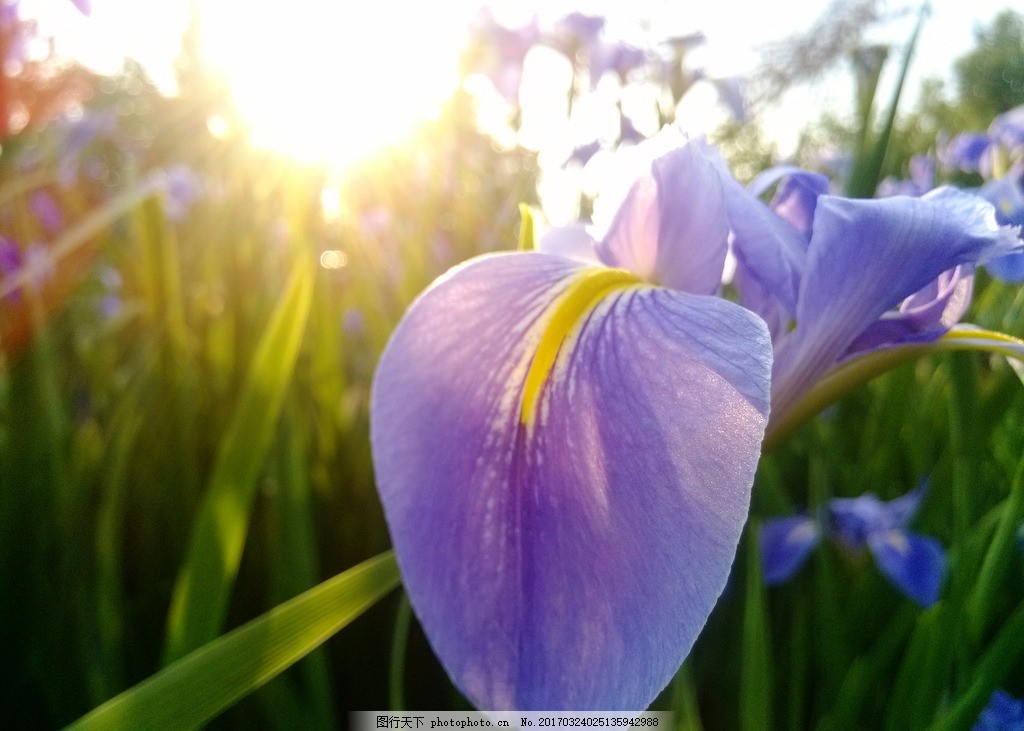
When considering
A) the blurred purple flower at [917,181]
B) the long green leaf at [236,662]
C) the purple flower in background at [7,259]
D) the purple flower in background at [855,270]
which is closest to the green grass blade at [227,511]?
the long green leaf at [236,662]

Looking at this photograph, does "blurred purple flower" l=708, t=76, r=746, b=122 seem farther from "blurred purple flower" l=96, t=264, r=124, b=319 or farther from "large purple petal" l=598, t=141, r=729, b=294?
"large purple petal" l=598, t=141, r=729, b=294

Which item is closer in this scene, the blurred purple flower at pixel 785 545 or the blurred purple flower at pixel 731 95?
the blurred purple flower at pixel 785 545

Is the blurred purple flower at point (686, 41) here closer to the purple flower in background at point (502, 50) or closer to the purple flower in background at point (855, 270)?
the purple flower in background at point (502, 50)

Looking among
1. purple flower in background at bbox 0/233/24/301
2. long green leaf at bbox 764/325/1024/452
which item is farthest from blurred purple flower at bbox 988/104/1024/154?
purple flower in background at bbox 0/233/24/301

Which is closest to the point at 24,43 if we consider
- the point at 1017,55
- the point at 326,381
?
the point at 326,381

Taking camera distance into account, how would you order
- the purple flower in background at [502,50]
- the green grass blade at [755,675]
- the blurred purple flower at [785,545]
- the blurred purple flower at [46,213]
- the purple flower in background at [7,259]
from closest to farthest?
1. the green grass blade at [755,675]
2. the blurred purple flower at [785,545]
3. the purple flower in background at [7,259]
4. the blurred purple flower at [46,213]
5. the purple flower in background at [502,50]

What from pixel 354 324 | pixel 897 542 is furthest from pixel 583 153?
pixel 897 542
